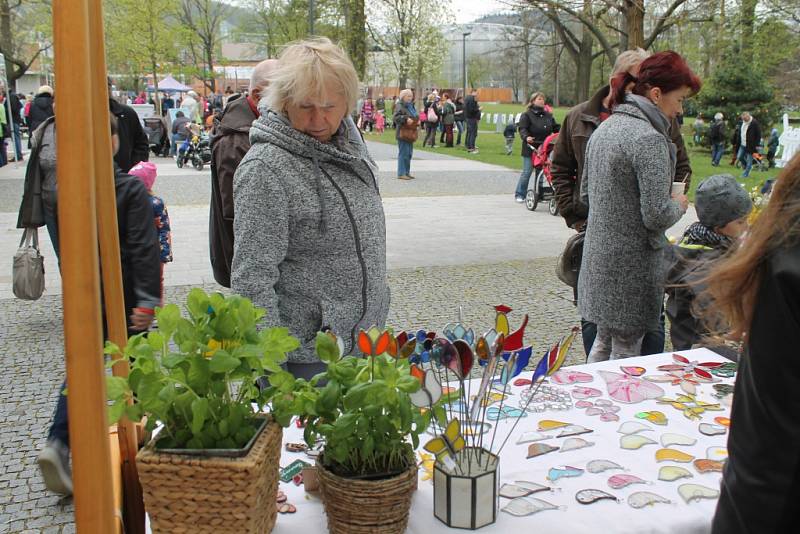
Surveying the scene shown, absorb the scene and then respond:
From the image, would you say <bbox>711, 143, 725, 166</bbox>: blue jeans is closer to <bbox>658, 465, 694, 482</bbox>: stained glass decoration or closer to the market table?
the market table

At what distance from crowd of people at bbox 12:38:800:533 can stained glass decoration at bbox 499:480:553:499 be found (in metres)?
0.48

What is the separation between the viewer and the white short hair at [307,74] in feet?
6.43

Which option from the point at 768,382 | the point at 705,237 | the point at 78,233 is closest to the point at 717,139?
the point at 705,237

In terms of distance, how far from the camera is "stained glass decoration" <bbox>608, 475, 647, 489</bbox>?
5.08ft

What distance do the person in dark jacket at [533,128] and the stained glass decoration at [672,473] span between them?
965 cm

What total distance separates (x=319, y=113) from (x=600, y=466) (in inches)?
45.4

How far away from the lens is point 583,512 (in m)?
1.45

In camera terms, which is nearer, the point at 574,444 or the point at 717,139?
the point at 574,444

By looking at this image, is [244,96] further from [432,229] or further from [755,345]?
[432,229]

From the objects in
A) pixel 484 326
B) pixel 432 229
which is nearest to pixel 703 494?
pixel 484 326

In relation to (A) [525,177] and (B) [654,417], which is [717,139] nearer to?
(A) [525,177]

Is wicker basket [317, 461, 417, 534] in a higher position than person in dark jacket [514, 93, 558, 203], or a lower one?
lower

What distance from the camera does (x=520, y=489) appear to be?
1.53 m

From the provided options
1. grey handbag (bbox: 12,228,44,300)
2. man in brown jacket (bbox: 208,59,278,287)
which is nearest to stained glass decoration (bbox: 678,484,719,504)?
man in brown jacket (bbox: 208,59,278,287)
